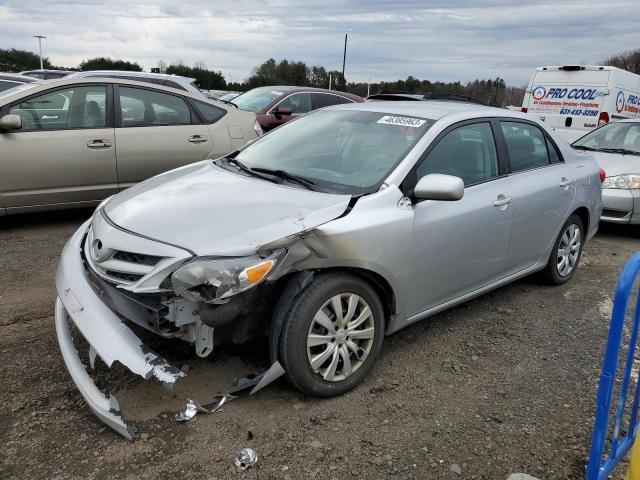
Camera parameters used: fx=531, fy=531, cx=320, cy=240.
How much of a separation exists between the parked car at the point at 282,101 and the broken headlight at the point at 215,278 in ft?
25.2

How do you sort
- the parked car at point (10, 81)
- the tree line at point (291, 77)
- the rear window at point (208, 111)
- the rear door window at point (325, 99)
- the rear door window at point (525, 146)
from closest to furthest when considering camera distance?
the rear door window at point (525, 146) → the rear window at point (208, 111) → the parked car at point (10, 81) → the rear door window at point (325, 99) → the tree line at point (291, 77)

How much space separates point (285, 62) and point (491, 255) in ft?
152

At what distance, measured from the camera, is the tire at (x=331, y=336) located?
264 centimetres

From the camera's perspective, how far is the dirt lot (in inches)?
94.3

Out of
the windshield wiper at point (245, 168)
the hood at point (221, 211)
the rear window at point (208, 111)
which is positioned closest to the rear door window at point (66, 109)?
the rear window at point (208, 111)

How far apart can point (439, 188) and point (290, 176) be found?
3.05 ft

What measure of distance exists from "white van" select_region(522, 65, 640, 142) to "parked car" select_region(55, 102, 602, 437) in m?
8.49

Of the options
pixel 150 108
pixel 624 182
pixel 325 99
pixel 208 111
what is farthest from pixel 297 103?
pixel 624 182

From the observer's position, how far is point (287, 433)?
8.52 ft

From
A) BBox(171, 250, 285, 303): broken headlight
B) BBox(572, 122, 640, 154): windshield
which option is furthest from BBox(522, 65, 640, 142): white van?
BBox(171, 250, 285, 303): broken headlight

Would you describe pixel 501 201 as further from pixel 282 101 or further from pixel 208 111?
pixel 282 101

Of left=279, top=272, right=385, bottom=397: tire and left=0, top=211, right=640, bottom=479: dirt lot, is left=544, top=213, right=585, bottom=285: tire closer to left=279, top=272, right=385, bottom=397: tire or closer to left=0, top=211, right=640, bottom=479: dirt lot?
left=0, top=211, right=640, bottom=479: dirt lot

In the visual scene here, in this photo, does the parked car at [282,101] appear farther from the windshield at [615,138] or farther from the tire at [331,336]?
the tire at [331,336]

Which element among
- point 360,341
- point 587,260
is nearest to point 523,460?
point 360,341
